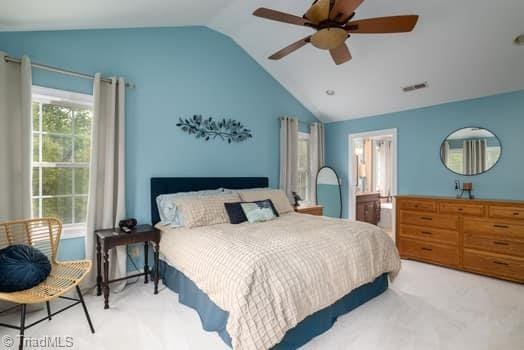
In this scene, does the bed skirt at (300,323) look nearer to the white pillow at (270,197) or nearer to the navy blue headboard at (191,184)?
the navy blue headboard at (191,184)

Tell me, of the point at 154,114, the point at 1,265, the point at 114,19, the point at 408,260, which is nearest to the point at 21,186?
the point at 1,265

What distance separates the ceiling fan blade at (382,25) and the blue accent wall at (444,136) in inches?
94.9

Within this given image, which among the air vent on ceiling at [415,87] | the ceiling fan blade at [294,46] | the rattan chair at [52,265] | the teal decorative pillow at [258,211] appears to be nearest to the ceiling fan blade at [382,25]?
the ceiling fan blade at [294,46]

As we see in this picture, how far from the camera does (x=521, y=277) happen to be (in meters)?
3.01

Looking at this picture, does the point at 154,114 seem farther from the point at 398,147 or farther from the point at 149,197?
the point at 398,147

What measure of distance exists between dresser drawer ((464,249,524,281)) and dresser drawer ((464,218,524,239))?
0.86 feet

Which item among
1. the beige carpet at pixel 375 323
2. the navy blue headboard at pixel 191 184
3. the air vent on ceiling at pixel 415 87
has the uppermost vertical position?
the air vent on ceiling at pixel 415 87

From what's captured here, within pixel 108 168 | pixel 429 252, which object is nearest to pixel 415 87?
pixel 429 252

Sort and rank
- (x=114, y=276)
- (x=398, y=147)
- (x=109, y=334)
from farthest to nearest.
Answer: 1. (x=398, y=147)
2. (x=114, y=276)
3. (x=109, y=334)

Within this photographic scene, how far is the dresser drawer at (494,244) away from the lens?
304 centimetres

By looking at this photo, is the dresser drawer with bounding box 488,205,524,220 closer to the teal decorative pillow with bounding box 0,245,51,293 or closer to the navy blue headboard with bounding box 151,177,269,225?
the navy blue headboard with bounding box 151,177,269,225

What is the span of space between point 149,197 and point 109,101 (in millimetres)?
1185

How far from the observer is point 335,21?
207cm

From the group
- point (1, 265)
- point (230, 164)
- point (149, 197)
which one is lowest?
point (1, 265)
